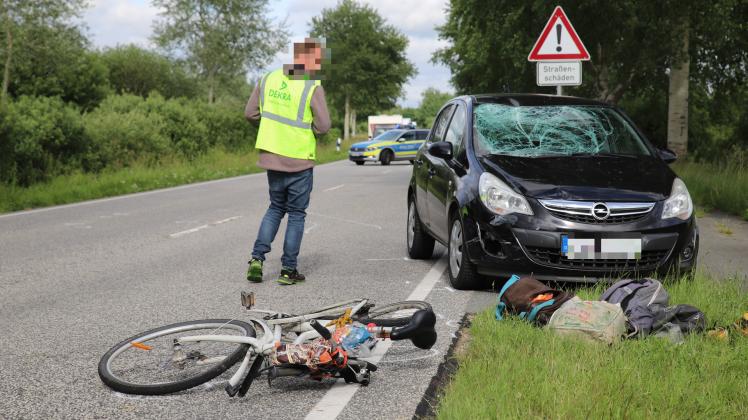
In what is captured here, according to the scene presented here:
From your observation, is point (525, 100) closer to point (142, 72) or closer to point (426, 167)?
point (426, 167)

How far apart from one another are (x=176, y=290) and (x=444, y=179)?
2472mm

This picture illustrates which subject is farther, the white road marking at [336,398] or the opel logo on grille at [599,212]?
the opel logo on grille at [599,212]

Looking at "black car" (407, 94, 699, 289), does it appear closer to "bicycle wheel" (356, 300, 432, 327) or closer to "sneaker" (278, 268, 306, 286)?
"sneaker" (278, 268, 306, 286)

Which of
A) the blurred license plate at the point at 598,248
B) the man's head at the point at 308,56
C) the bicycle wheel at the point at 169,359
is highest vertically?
the man's head at the point at 308,56

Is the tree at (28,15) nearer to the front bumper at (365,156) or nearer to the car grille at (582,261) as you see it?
the front bumper at (365,156)

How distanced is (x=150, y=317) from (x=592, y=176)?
11.3 ft

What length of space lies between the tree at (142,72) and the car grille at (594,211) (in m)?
54.7

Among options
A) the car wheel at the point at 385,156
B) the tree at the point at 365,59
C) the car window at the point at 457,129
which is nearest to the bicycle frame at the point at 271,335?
the car window at the point at 457,129

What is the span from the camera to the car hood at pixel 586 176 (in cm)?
597

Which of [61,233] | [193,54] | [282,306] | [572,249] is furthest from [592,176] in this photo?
[193,54]

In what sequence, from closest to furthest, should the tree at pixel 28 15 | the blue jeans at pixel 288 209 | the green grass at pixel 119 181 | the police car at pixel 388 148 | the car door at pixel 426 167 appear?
the blue jeans at pixel 288 209 < the car door at pixel 426 167 < the green grass at pixel 119 181 < the tree at pixel 28 15 < the police car at pixel 388 148

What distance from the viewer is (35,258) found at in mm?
8727

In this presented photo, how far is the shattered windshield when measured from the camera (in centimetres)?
683

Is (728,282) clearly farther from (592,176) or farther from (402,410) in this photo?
(402,410)
